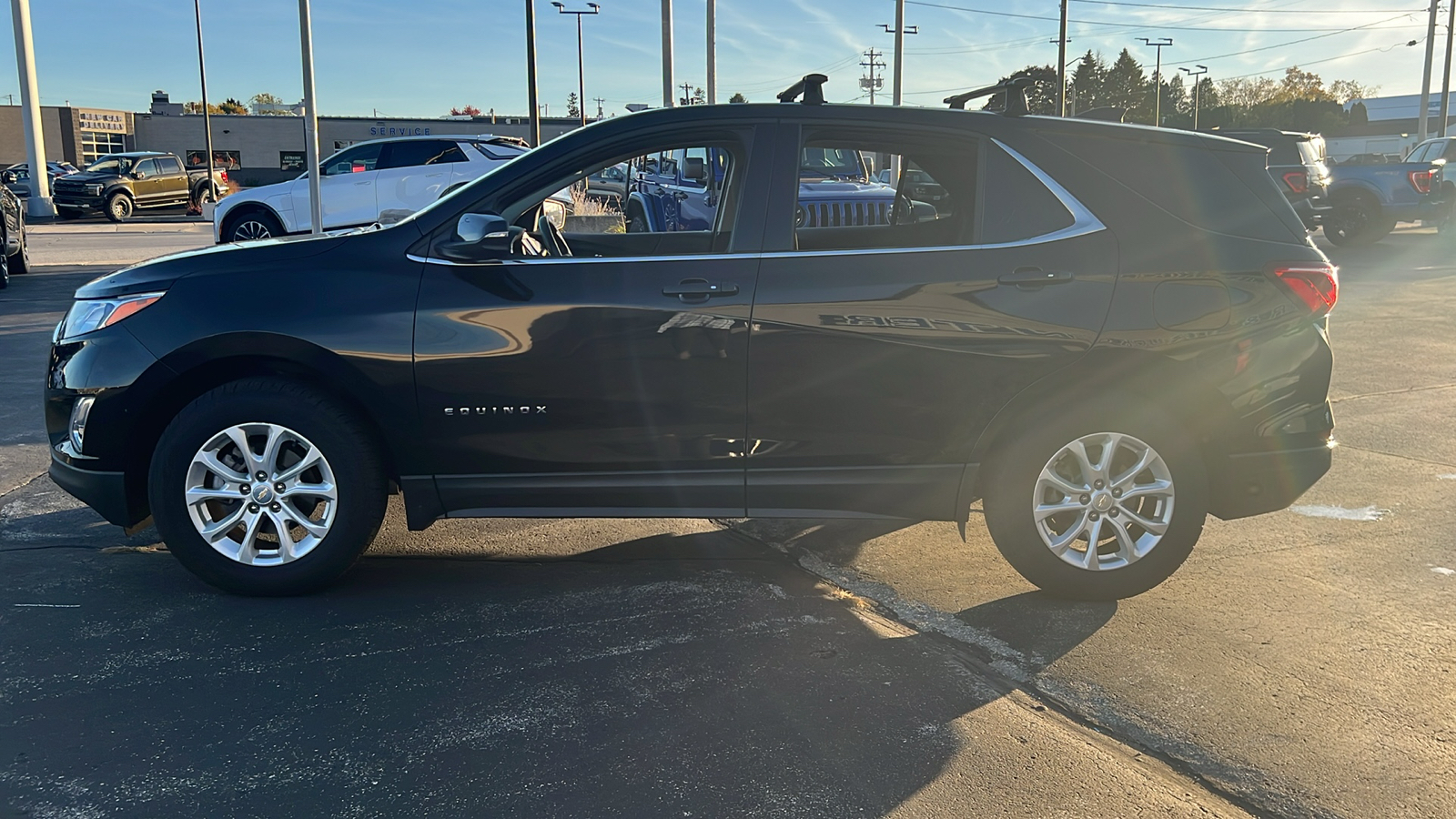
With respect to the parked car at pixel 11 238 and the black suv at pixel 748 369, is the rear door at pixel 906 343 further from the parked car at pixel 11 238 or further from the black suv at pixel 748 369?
the parked car at pixel 11 238

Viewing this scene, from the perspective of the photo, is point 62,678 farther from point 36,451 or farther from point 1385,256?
point 1385,256

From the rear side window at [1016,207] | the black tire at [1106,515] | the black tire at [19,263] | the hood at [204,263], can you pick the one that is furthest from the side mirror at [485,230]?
the black tire at [19,263]

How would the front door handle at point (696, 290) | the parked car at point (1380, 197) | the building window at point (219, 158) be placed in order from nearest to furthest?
1. the front door handle at point (696, 290)
2. the parked car at point (1380, 197)
3. the building window at point (219, 158)

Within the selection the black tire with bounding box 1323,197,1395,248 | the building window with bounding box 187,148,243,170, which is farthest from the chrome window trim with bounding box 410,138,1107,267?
the building window with bounding box 187,148,243,170

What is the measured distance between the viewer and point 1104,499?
13.3 feet

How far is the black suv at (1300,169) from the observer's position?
1814cm

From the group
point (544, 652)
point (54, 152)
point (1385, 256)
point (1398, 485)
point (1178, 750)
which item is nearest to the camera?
point (1178, 750)

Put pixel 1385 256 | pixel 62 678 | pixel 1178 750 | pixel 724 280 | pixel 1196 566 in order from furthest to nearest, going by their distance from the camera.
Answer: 1. pixel 1385 256
2. pixel 1196 566
3. pixel 724 280
4. pixel 62 678
5. pixel 1178 750

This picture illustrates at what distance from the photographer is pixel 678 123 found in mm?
4090

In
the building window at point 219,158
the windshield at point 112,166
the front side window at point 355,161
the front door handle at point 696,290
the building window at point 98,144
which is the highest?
the building window at point 98,144

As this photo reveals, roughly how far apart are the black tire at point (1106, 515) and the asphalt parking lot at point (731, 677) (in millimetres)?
125

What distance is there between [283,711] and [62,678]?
0.78 m

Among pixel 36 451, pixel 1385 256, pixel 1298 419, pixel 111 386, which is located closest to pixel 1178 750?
pixel 1298 419

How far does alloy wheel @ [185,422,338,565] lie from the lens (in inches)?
156
